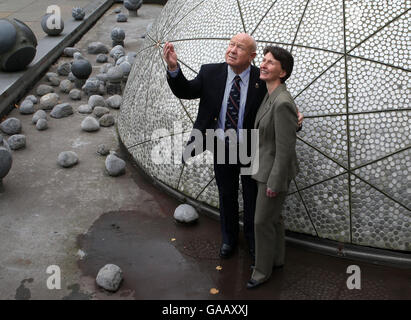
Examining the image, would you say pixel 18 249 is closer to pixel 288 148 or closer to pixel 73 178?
pixel 73 178

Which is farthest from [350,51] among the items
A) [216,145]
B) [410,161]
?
[216,145]

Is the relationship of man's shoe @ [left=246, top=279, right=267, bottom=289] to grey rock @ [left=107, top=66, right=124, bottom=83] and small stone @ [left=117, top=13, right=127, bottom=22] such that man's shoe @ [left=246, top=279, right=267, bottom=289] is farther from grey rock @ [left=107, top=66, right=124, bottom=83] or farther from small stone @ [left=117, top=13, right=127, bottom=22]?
small stone @ [left=117, top=13, right=127, bottom=22]

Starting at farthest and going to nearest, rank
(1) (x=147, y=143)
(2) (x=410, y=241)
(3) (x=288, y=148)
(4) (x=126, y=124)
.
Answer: (4) (x=126, y=124), (1) (x=147, y=143), (2) (x=410, y=241), (3) (x=288, y=148)

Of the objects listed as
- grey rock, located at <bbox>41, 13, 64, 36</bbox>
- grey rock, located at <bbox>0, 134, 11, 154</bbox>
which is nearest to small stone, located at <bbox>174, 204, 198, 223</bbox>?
grey rock, located at <bbox>0, 134, 11, 154</bbox>

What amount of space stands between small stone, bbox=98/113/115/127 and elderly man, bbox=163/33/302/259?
3276 millimetres

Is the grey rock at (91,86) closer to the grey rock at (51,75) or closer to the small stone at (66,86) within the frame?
the small stone at (66,86)

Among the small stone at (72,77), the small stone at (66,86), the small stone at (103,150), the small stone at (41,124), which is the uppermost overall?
the small stone at (72,77)

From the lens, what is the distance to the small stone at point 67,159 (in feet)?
21.3

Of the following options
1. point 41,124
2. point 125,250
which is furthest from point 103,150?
point 125,250

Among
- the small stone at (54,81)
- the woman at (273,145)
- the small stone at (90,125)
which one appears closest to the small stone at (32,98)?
the small stone at (54,81)

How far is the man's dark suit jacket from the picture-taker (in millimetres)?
4312

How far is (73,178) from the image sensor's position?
20.6ft

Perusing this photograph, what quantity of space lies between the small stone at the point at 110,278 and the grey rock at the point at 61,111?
4001 millimetres

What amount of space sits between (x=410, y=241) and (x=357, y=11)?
2.09 metres
